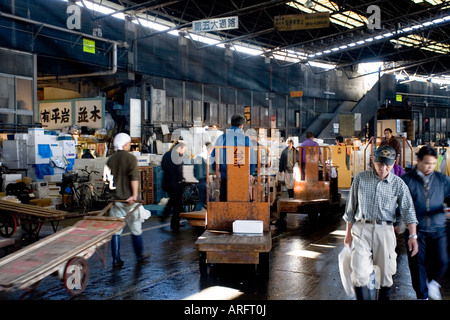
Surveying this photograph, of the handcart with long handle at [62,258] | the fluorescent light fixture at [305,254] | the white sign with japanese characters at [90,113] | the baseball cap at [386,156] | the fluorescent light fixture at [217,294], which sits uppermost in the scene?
the white sign with japanese characters at [90,113]

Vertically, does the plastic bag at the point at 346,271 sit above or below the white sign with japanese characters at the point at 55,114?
below

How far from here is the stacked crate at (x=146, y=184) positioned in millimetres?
14195

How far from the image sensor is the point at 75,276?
19.2 ft

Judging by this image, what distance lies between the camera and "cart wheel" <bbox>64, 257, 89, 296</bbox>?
5.68 meters

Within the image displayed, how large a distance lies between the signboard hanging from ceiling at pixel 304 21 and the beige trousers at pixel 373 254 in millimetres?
11867

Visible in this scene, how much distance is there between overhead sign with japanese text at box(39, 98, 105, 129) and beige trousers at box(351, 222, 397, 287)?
15.2 meters

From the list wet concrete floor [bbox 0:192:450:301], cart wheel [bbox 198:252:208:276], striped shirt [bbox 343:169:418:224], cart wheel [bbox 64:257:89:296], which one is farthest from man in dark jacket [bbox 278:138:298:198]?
striped shirt [bbox 343:169:418:224]

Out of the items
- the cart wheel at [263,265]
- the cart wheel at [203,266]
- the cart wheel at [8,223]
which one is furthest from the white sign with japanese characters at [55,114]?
the cart wheel at [263,265]

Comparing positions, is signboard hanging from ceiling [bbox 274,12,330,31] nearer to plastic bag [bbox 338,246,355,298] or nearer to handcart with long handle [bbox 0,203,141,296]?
handcart with long handle [bbox 0,203,141,296]

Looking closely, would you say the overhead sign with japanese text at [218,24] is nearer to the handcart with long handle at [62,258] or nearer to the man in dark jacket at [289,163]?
the man in dark jacket at [289,163]

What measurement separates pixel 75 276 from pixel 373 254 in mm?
3837

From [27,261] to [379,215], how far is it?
4259mm

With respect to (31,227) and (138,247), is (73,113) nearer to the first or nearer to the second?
(31,227)

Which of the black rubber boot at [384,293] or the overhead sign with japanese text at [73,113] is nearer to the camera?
the black rubber boot at [384,293]
